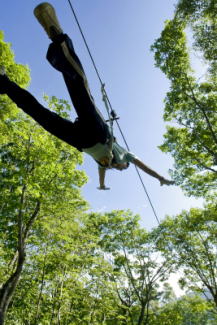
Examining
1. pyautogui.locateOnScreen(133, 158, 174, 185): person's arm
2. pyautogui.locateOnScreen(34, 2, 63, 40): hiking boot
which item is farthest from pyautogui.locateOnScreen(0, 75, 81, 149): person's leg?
pyautogui.locateOnScreen(133, 158, 174, 185): person's arm

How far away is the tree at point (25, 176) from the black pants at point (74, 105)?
4742mm

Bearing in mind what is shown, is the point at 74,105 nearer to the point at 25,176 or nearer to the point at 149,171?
the point at 149,171

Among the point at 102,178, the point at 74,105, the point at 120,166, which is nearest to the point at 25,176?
the point at 102,178

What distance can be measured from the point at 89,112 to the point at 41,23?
104 centimetres

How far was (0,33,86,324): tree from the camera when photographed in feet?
24.9

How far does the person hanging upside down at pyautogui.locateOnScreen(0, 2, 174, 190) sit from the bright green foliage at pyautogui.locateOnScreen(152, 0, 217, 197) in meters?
7.81

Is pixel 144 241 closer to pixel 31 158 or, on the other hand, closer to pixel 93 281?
pixel 93 281

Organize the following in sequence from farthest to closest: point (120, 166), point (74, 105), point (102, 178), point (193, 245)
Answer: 1. point (193, 245)
2. point (102, 178)
3. point (120, 166)
4. point (74, 105)

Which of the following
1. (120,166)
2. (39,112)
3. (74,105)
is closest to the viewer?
(74,105)

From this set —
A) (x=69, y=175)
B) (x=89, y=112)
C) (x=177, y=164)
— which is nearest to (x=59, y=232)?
(x=69, y=175)

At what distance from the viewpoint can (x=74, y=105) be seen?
2582mm

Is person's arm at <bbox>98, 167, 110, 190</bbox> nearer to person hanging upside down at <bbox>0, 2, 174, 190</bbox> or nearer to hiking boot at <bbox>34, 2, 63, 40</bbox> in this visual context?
person hanging upside down at <bbox>0, 2, 174, 190</bbox>

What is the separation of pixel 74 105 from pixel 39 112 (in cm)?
50

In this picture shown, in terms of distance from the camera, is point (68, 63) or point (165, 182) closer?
point (68, 63)
